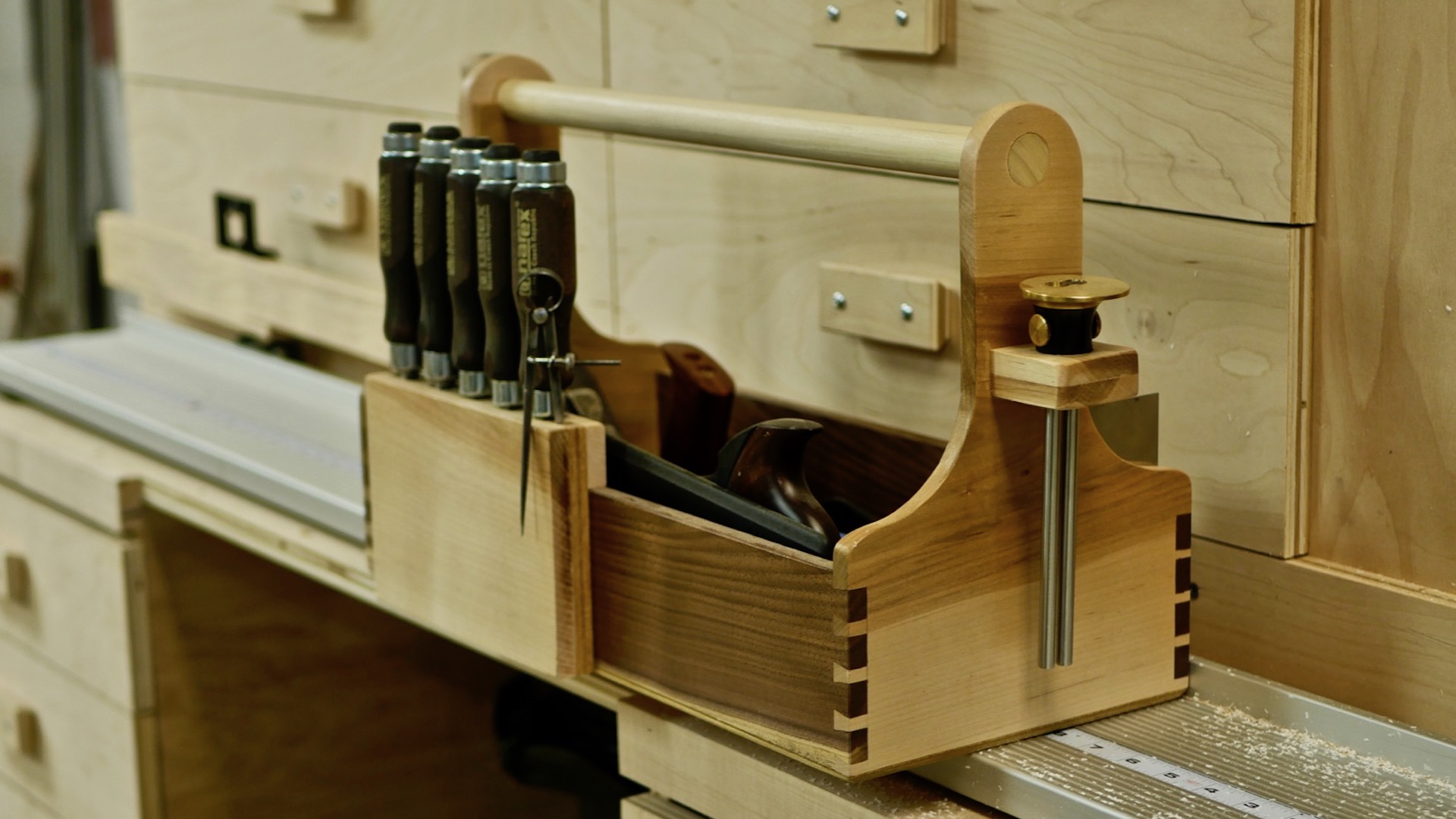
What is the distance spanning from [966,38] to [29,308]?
2.50 metres

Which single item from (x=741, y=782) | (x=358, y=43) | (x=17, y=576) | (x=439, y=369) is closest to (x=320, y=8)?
(x=358, y=43)

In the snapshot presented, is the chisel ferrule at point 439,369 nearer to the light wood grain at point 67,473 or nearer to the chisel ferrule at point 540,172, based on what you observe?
the chisel ferrule at point 540,172

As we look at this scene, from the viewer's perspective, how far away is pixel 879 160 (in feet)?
2.98

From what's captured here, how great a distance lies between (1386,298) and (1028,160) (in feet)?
0.77

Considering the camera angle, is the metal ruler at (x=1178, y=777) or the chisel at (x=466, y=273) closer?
the metal ruler at (x=1178, y=777)

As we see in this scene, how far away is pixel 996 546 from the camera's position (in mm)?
874

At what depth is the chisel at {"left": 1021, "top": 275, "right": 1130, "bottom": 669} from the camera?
32.2 inches

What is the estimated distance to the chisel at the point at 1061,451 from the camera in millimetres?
818

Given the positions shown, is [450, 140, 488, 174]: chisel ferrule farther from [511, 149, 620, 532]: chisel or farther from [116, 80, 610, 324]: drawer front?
[116, 80, 610, 324]: drawer front

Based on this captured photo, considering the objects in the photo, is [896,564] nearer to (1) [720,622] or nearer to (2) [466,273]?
(1) [720,622]

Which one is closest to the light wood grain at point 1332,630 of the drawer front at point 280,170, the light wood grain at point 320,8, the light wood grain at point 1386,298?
the light wood grain at point 1386,298

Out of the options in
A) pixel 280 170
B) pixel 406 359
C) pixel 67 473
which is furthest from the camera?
pixel 280 170

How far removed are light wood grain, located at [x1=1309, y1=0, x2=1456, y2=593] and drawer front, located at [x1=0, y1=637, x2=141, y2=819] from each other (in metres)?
1.09

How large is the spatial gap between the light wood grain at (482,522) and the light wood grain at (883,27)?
14.5 inches
